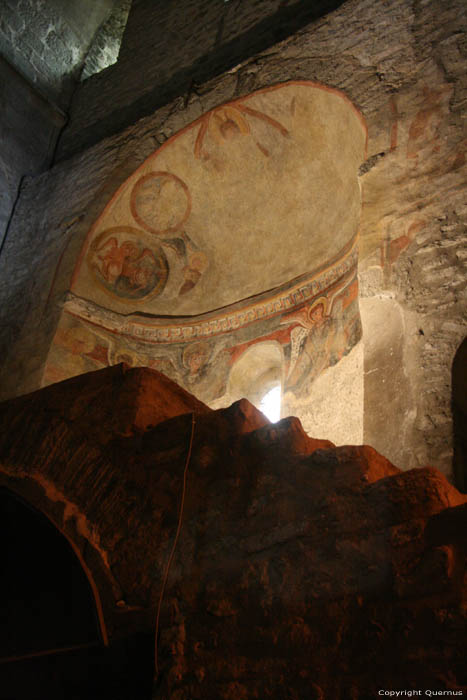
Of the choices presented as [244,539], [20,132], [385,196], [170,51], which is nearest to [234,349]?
[385,196]

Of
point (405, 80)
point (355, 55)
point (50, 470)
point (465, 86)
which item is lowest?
point (50, 470)

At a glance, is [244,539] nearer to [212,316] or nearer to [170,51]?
[212,316]

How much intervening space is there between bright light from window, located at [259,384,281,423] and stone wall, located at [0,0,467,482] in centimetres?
235

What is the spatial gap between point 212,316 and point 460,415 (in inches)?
167

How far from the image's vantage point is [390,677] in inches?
61.5

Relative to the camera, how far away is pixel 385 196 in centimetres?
422

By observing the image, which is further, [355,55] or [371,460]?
[355,55]

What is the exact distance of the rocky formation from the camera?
1.62m

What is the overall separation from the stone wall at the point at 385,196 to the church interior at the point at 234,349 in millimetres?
21

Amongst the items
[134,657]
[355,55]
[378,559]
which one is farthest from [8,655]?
[355,55]

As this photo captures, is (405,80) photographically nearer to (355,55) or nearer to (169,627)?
(355,55)

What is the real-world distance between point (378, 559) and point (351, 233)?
4.86 m

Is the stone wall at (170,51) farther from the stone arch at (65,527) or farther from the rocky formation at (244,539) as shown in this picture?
the stone arch at (65,527)

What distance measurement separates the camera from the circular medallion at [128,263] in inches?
271
